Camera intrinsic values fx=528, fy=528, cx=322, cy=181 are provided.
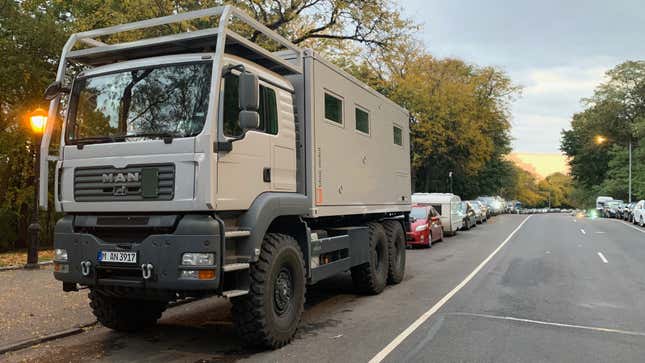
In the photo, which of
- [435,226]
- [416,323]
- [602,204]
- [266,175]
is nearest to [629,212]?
[602,204]

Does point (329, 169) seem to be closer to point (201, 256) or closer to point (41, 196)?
point (201, 256)

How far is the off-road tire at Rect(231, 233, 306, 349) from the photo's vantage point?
5520 mm

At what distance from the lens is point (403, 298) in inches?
350

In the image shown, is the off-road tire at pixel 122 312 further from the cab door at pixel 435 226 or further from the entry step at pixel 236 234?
the cab door at pixel 435 226

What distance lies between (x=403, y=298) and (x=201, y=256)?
4.81 m

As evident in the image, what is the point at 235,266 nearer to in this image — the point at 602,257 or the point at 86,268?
the point at 86,268

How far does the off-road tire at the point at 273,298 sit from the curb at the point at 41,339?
245cm

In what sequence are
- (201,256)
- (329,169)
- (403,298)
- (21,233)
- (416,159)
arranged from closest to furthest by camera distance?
(201,256) < (329,169) < (403,298) < (21,233) < (416,159)

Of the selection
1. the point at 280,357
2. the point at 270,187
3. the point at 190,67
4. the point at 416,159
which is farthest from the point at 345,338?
the point at 416,159

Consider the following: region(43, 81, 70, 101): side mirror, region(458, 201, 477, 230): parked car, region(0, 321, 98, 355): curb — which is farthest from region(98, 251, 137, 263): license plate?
region(458, 201, 477, 230): parked car

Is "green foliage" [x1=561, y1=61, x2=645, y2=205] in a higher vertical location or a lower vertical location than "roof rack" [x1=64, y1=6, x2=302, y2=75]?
higher

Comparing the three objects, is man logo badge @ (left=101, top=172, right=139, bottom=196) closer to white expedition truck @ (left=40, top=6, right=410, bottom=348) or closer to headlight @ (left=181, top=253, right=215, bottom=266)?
white expedition truck @ (left=40, top=6, right=410, bottom=348)

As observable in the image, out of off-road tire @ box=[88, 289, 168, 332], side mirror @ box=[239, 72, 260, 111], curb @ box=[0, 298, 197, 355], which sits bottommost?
curb @ box=[0, 298, 197, 355]

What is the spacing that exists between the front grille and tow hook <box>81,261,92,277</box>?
650 mm
